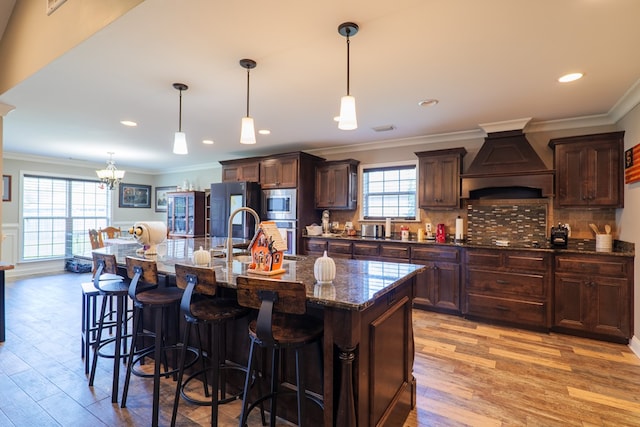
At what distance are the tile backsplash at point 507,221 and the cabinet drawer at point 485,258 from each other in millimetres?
384

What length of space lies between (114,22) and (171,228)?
18.7 feet

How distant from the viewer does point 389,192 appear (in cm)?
498

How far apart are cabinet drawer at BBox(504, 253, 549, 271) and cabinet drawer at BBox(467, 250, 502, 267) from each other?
0.27 ft

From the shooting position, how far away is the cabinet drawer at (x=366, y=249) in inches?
175

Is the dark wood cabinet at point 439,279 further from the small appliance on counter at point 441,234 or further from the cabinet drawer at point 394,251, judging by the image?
the small appliance on counter at point 441,234

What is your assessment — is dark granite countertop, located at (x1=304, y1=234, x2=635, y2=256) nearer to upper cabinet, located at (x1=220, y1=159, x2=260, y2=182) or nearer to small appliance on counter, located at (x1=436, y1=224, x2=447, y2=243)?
small appliance on counter, located at (x1=436, y1=224, x2=447, y2=243)

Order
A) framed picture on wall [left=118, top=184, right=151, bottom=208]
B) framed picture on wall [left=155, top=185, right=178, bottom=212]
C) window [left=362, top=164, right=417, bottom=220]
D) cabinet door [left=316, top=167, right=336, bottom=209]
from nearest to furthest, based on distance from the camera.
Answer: window [left=362, top=164, right=417, bottom=220], cabinet door [left=316, top=167, right=336, bottom=209], framed picture on wall [left=118, top=184, right=151, bottom=208], framed picture on wall [left=155, top=185, right=178, bottom=212]

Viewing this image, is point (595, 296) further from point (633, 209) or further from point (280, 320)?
point (280, 320)

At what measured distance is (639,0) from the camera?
5.49ft

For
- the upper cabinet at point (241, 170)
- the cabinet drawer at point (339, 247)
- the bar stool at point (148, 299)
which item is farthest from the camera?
the upper cabinet at point (241, 170)

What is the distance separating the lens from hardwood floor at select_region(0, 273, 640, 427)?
2.02 meters

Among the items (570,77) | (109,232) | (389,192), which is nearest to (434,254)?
(389,192)

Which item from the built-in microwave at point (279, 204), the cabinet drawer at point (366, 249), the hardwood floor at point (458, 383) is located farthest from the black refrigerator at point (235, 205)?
the hardwood floor at point (458, 383)

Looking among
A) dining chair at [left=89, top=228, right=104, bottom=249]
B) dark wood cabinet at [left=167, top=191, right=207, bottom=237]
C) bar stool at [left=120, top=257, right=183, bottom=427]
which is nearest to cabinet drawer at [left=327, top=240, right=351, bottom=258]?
bar stool at [left=120, top=257, right=183, bottom=427]
